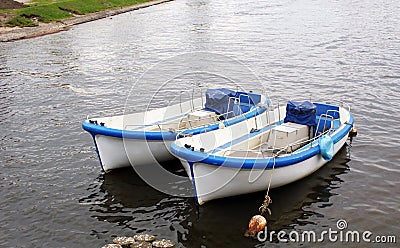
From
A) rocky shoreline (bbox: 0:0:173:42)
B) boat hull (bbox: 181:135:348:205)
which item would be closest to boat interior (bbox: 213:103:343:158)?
boat hull (bbox: 181:135:348:205)

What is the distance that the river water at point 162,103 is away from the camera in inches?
540

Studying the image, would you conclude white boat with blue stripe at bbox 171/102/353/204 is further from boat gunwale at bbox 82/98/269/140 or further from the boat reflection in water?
boat gunwale at bbox 82/98/269/140

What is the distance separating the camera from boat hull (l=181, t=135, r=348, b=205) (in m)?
13.5

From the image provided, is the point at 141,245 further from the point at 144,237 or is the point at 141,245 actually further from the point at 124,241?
the point at 124,241

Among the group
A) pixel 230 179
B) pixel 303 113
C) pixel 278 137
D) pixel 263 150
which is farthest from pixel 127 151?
pixel 303 113

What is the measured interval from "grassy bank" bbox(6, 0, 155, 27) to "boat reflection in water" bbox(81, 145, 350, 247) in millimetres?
44833

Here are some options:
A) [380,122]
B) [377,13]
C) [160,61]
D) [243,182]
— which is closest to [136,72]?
[160,61]

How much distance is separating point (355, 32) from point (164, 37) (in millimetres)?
19582

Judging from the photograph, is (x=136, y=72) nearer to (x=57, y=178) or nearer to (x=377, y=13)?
(x=57, y=178)

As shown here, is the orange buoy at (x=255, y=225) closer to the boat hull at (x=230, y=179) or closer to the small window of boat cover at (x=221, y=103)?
the boat hull at (x=230, y=179)

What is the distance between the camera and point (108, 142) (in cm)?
1606

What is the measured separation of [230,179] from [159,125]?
4705 millimetres

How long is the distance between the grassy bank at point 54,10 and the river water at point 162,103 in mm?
5845

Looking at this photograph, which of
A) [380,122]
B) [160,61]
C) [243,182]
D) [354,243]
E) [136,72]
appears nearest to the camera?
[354,243]
